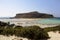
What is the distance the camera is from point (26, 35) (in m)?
10.5

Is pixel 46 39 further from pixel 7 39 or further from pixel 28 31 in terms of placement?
pixel 7 39

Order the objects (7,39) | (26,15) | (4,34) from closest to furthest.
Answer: (7,39) → (4,34) → (26,15)

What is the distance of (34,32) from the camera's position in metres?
10.2

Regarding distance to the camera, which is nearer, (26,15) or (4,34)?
(4,34)

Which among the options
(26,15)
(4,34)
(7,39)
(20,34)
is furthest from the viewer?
(26,15)

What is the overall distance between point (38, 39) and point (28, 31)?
0.95 meters

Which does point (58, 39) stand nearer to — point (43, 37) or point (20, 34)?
point (43, 37)

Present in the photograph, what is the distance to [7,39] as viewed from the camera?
9.90 meters

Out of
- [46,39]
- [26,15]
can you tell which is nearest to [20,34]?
[46,39]

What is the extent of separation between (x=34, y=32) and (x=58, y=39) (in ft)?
5.94

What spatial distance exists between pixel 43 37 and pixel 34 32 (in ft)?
2.69

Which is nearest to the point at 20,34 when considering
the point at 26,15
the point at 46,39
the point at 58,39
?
the point at 46,39

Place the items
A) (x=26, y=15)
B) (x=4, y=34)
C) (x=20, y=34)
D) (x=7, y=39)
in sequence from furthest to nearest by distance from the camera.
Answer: (x=26, y=15) < (x=4, y=34) < (x=20, y=34) < (x=7, y=39)

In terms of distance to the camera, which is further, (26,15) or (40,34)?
(26,15)
